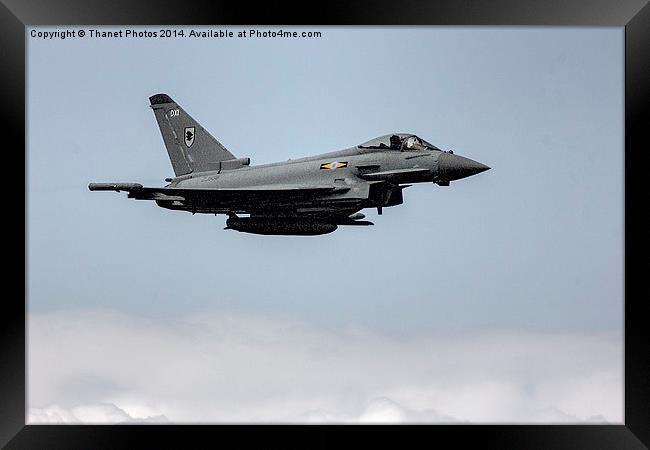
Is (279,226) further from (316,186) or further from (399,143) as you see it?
(399,143)

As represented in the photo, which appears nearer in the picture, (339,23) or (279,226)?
(339,23)

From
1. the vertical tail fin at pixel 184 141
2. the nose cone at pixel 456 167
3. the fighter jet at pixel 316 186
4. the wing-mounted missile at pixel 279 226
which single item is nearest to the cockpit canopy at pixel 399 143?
the fighter jet at pixel 316 186

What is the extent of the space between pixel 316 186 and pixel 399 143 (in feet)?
4.85

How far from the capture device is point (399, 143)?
13.0m

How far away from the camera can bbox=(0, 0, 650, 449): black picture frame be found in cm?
1132

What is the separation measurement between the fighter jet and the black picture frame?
2054mm

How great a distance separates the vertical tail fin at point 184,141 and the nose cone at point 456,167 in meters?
3.79

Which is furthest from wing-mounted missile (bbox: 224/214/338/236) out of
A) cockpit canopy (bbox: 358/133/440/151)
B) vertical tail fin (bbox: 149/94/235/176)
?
cockpit canopy (bbox: 358/133/440/151)

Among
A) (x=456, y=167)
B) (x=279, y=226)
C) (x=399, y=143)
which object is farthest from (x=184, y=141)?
(x=456, y=167)

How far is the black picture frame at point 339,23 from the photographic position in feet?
37.1

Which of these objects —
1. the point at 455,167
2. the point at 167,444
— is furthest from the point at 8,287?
the point at 455,167

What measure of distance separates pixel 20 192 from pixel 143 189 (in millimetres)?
1867

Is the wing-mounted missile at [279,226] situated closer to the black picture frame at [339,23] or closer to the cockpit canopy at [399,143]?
the cockpit canopy at [399,143]

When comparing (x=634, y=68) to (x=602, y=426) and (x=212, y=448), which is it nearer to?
(x=602, y=426)
